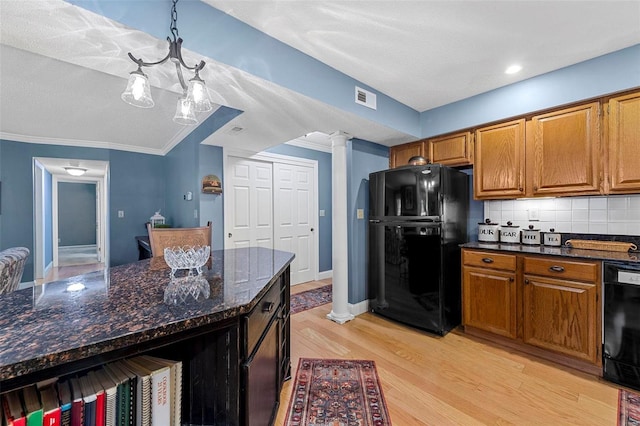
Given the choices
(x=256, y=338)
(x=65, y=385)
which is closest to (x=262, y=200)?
(x=256, y=338)

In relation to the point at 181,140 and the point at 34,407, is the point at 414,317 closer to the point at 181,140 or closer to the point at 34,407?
the point at 34,407

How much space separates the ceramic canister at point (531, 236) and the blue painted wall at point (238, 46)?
1880 millimetres

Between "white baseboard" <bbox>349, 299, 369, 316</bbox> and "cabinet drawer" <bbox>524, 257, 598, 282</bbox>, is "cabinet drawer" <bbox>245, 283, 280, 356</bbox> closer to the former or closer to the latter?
"white baseboard" <bbox>349, 299, 369, 316</bbox>

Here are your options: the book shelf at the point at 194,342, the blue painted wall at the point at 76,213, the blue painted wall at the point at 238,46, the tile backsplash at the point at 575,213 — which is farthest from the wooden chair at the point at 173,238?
the blue painted wall at the point at 76,213

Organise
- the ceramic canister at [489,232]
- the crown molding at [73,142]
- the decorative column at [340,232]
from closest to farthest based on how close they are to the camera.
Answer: the ceramic canister at [489,232] < the decorative column at [340,232] < the crown molding at [73,142]

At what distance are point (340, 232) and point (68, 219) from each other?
32.9ft

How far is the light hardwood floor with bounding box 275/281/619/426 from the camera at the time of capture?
1608 millimetres

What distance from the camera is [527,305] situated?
2236 mm

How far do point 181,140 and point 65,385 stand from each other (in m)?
4.21

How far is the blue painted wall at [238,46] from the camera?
1.31 m

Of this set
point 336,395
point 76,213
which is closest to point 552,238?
point 336,395

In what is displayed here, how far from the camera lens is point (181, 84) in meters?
1.40

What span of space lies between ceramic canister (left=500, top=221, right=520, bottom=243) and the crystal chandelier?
9.35ft

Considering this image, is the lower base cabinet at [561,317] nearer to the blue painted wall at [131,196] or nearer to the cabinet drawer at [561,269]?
the cabinet drawer at [561,269]
